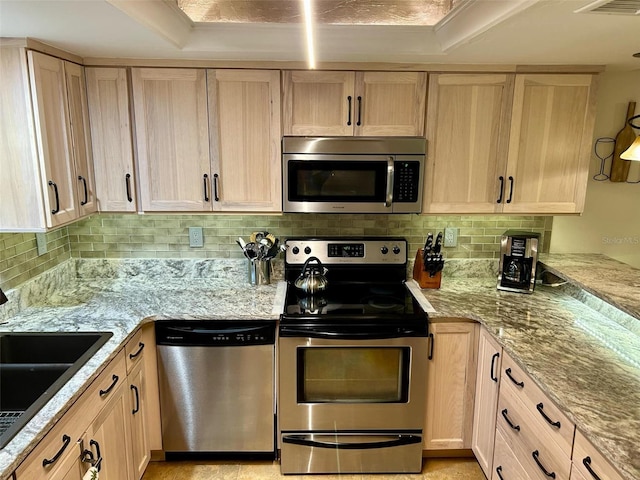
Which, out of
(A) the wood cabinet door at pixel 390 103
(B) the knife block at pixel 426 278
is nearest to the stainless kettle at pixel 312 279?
(B) the knife block at pixel 426 278

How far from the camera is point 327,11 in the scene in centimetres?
208

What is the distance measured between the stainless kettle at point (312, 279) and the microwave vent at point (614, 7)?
1.66 meters

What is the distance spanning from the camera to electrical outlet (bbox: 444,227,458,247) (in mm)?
2781

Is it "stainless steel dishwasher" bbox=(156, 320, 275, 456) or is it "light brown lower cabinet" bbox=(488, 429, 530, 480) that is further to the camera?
"stainless steel dishwasher" bbox=(156, 320, 275, 456)

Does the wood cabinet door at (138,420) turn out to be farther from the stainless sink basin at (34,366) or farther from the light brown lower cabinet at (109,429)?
the stainless sink basin at (34,366)

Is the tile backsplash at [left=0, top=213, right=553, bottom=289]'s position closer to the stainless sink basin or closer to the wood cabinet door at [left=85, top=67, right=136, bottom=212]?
the wood cabinet door at [left=85, top=67, right=136, bottom=212]

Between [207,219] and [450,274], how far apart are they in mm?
1543

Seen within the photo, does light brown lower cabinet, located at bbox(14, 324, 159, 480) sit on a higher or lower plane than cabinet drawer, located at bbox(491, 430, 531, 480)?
higher

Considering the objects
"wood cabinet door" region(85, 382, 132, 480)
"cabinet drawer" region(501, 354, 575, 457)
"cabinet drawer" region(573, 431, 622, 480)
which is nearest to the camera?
"cabinet drawer" region(573, 431, 622, 480)

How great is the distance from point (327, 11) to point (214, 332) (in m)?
1.62

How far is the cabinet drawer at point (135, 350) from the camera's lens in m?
2.01

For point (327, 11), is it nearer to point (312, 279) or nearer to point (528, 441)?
point (312, 279)

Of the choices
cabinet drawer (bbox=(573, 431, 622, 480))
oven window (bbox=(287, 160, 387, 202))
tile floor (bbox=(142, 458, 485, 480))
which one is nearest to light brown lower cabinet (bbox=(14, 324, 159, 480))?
tile floor (bbox=(142, 458, 485, 480))

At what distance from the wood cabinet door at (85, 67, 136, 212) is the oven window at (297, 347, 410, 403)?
128cm
